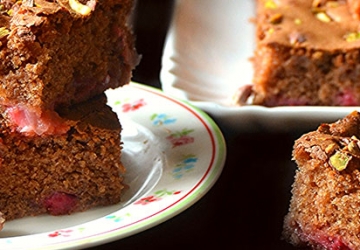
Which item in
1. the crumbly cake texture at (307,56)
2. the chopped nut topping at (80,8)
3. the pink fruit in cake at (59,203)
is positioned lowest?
the pink fruit in cake at (59,203)

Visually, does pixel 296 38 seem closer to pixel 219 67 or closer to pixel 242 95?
pixel 242 95

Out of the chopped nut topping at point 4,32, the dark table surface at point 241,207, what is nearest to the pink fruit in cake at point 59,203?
the dark table surface at point 241,207

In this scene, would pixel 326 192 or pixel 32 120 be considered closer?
pixel 326 192

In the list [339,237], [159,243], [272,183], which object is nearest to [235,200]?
[272,183]

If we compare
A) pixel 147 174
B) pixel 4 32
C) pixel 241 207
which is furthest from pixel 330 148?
pixel 4 32

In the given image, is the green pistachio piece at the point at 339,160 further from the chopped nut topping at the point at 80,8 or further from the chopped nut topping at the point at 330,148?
the chopped nut topping at the point at 80,8

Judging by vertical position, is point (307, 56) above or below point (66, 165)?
above
